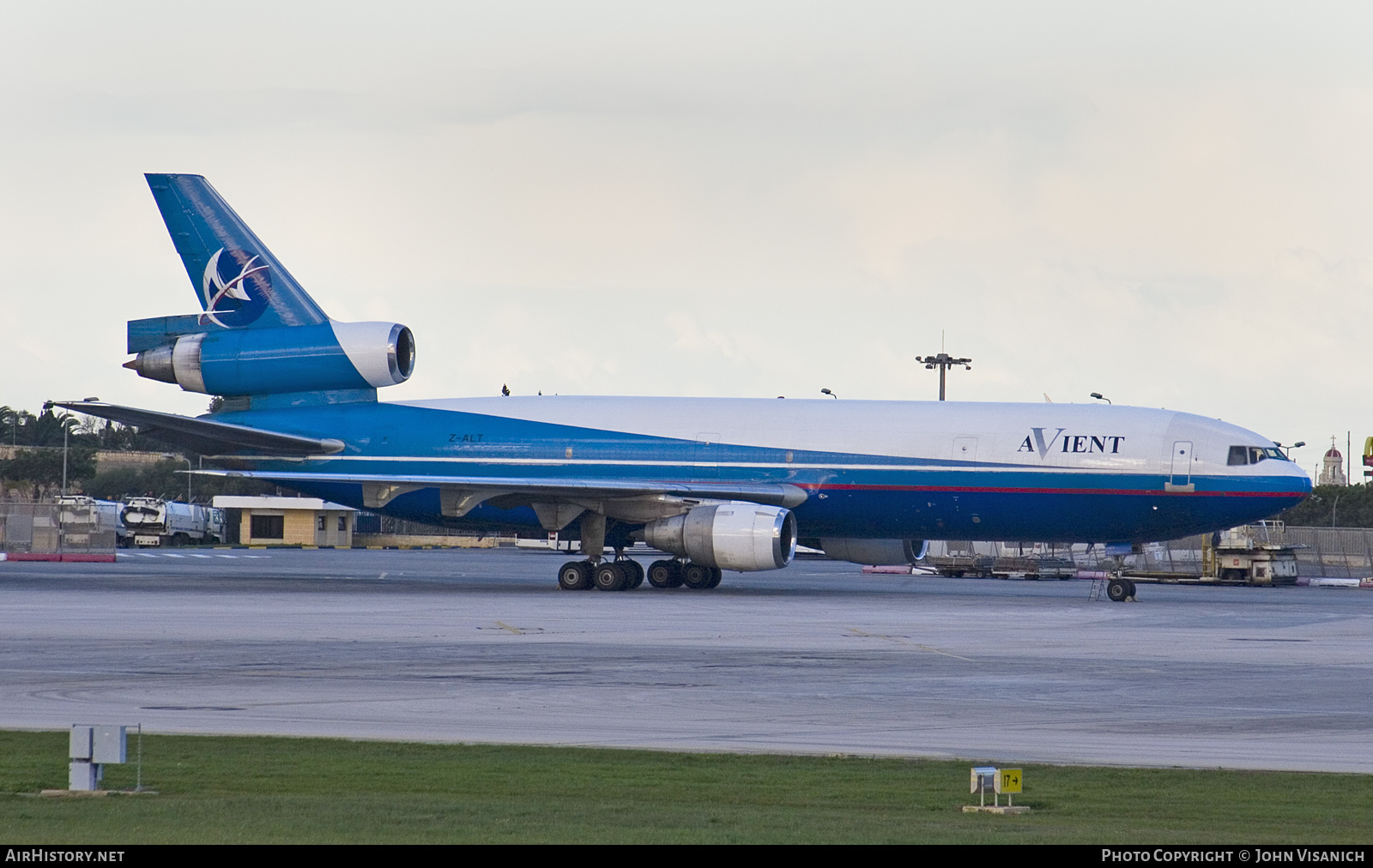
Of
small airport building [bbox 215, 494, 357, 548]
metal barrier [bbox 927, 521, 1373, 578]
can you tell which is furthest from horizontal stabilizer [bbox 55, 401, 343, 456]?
small airport building [bbox 215, 494, 357, 548]

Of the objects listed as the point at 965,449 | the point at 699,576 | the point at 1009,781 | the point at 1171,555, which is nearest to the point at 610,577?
the point at 699,576

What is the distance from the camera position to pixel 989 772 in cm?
988

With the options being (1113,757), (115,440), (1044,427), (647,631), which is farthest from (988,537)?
(115,440)

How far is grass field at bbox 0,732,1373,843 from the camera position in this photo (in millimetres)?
8852

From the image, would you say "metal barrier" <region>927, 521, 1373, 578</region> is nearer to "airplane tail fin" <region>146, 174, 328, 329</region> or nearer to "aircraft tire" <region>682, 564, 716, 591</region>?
"aircraft tire" <region>682, 564, 716, 591</region>

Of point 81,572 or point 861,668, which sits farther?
point 81,572

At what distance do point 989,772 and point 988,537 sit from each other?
26604 millimetres

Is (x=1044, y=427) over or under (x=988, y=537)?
over

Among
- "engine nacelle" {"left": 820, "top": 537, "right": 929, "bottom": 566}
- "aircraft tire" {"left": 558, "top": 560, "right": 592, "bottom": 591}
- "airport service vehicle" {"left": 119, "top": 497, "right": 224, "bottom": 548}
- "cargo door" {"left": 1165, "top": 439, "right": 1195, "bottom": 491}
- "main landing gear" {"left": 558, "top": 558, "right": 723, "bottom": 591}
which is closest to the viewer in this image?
"cargo door" {"left": 1165, "top": 439, "right": 1195, "bottom": 491}

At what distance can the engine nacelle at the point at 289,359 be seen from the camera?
38.7 metres

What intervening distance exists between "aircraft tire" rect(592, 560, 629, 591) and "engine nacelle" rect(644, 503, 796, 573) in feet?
5.02

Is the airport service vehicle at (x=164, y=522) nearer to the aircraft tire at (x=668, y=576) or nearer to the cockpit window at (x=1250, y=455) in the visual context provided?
the aircraft tire at (x=668, y=576)

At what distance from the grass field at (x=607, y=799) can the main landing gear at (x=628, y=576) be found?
79.3ft
